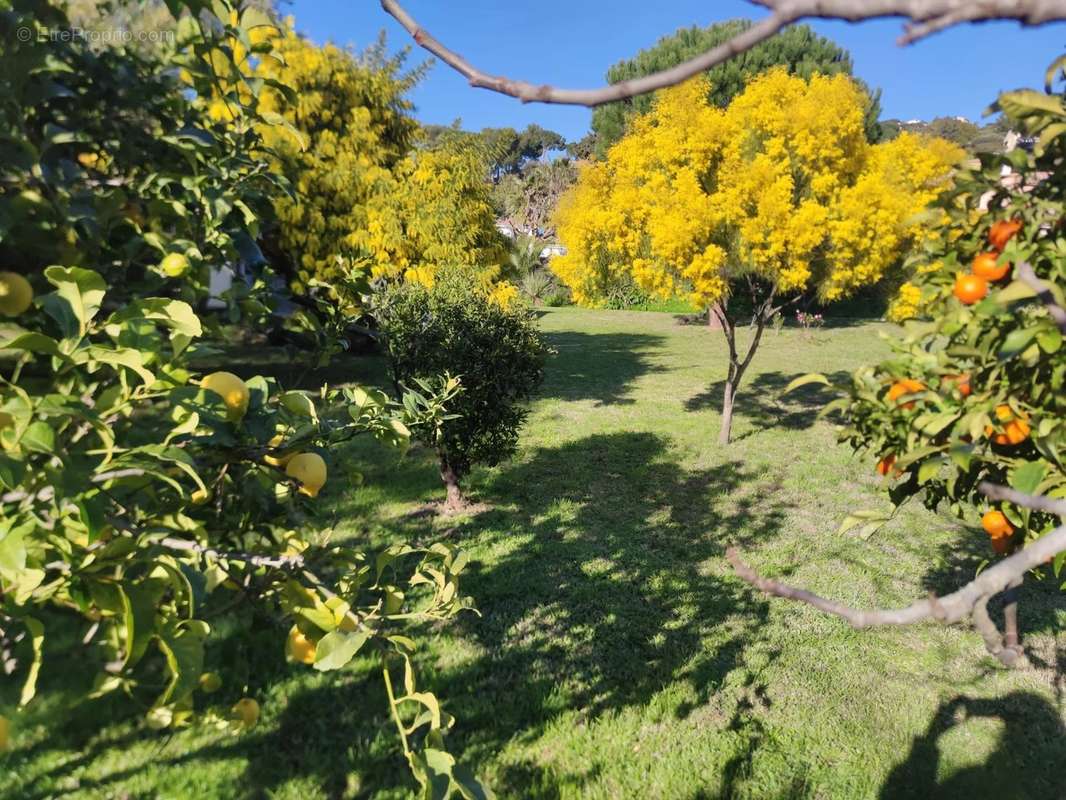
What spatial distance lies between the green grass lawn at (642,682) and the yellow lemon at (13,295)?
805 mm

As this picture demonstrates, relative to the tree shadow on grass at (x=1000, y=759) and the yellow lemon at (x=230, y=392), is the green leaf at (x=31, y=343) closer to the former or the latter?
the yellow lemon at (x=230, y=392)

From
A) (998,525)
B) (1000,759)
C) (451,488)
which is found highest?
(998,525)

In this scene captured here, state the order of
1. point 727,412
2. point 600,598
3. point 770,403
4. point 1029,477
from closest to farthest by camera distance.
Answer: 1. point 1029,477
2. point 600,598
3. point 727,412
4. point 770,403

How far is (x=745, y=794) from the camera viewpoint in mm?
2520

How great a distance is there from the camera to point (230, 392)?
3.11 ft

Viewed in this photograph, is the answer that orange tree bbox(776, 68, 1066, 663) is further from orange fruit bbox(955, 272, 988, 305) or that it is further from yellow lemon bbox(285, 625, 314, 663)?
yellow lemon bbox(285, 625, 314, 663)

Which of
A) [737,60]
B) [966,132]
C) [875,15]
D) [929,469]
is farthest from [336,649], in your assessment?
[966,132]

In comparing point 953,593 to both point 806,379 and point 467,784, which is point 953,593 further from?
point 806,379

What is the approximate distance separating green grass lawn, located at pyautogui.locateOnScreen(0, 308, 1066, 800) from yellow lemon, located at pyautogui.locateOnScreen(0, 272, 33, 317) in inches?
31.7

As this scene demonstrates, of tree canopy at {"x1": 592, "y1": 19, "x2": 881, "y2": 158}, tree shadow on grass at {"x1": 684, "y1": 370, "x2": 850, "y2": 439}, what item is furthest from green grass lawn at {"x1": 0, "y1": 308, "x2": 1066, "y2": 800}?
tree canopy at {"x1": 592, "y1": 19, "x2": 881, "y2": 158}

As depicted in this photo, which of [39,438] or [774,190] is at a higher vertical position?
[774,190]

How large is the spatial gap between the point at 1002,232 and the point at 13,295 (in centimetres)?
216

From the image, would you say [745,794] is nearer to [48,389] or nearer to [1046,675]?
[1046,675]

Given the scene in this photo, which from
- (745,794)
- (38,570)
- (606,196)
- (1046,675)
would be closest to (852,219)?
(606,196)
